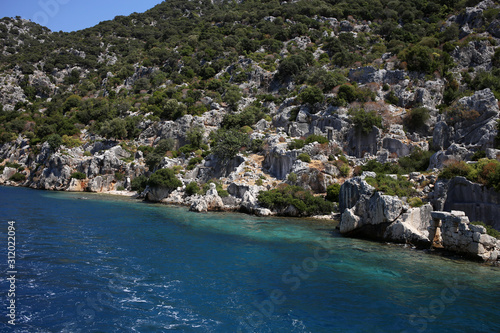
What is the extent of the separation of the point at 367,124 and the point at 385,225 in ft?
85.6

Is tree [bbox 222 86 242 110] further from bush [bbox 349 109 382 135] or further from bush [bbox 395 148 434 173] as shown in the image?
bush [bbox 395 148 434 173]

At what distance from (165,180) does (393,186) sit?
31.2 metres

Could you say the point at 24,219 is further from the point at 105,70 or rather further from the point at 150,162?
the point at 105,70

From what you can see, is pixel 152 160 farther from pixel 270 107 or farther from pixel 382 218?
pixel 382 218

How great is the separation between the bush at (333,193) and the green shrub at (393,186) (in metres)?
8.94

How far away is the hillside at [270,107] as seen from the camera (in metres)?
34.5

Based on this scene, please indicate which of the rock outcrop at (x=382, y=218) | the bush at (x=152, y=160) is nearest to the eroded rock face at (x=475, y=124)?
the rock outcrop at (x=382, y=218)

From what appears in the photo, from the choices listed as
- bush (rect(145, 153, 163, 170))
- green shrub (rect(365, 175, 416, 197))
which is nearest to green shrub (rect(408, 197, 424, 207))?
green shrub (rect(365, 175, 416, 197))

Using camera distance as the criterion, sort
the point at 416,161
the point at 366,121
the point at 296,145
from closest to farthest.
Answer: the point at 416,161 < the point at 296,145 < the point at 366,121

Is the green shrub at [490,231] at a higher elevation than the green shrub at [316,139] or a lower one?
lower

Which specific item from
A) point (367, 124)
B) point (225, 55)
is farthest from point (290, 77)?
point (367, 124)

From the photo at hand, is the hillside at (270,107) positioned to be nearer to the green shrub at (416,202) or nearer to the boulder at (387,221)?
the green shrub at (416,202)

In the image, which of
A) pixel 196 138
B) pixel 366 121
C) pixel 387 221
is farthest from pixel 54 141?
pixel 387 221

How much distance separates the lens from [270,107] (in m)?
64.1
